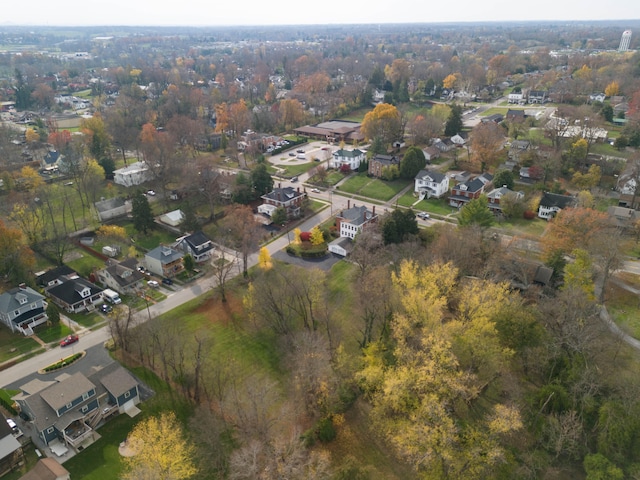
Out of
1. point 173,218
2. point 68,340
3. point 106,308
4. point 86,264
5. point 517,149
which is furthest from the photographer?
point 517,149

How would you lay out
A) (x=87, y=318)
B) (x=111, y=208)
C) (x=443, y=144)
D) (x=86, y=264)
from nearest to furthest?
(x=87, y=318) → (x=86, y=264) → (x=111, y=208) → (x=443, y=144)

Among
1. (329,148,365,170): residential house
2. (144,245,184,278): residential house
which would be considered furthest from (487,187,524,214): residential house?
(144,245,184,278): residential house

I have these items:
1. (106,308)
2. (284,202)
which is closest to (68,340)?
(106,308)

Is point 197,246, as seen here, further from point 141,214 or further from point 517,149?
point 517,149

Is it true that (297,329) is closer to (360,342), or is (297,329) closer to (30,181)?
(360,342)

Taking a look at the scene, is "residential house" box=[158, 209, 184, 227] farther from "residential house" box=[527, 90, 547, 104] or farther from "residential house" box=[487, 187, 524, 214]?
"residential house" box=[527, 90, 547, 104]

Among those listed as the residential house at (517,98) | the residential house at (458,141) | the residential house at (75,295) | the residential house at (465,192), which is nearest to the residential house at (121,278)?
the residential house at (75,295)

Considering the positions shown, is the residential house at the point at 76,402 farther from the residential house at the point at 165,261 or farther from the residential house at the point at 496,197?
the residential house at the point at 496,197
